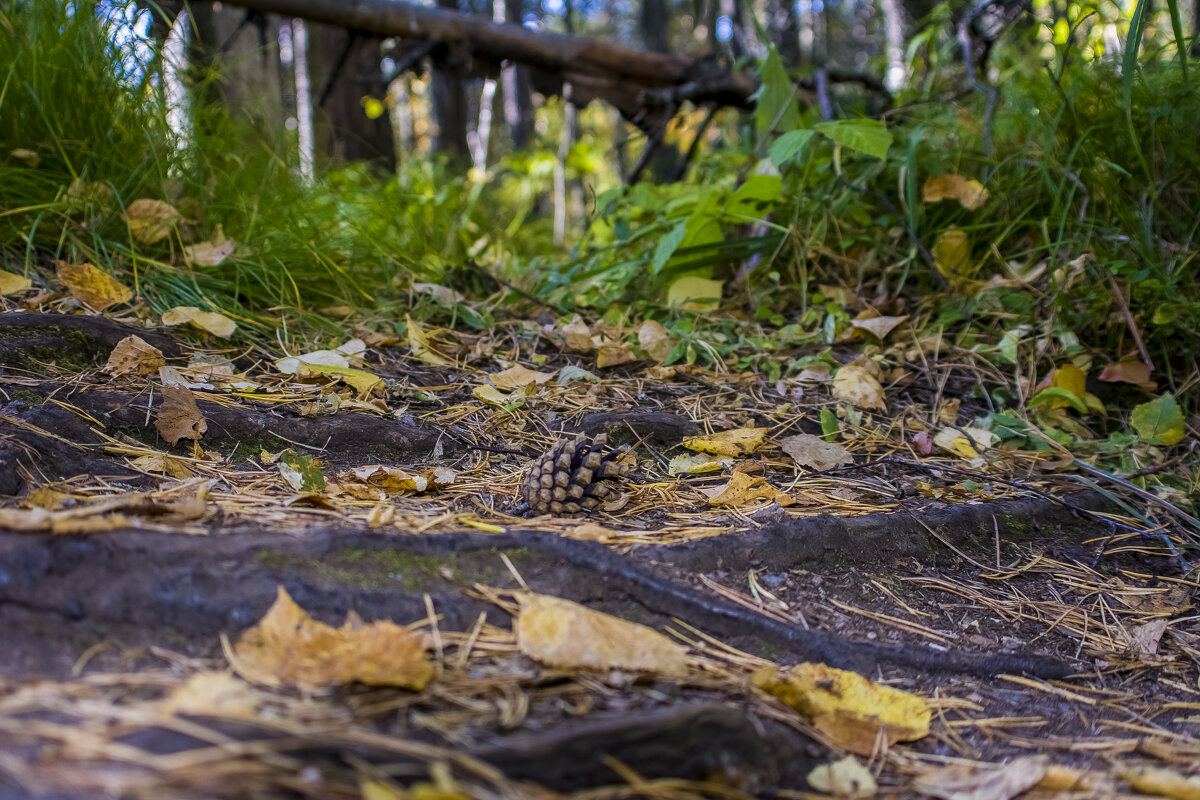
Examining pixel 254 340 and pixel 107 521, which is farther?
pixel 254 340

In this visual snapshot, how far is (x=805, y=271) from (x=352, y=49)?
2835mm

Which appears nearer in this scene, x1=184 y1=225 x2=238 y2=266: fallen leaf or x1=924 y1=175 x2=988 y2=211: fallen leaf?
x1=184 y1=225 x2=238 y2=266: fallen leaf

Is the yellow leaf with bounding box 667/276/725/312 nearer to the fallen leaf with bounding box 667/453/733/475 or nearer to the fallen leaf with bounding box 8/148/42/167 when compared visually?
the fallen leaf with bounding box 667/453/733/475

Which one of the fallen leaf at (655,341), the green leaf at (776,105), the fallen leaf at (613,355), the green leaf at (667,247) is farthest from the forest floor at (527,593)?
the green leaf at (776,105)

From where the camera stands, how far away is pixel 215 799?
645 mm

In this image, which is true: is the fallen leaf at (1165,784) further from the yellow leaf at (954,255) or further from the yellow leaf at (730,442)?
the yellow leaf at (954,255)

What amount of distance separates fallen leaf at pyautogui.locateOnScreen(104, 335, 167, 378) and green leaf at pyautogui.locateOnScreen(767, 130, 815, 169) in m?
1.83

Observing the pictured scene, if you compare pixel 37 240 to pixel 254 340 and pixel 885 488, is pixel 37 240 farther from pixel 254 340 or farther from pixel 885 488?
pixel 885 488

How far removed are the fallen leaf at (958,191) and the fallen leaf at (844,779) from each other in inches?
82.5

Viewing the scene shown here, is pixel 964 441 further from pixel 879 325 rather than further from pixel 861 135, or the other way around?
pixel 861 135

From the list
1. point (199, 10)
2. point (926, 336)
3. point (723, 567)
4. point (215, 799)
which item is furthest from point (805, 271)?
point (199, 10)

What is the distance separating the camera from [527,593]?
3.45ft

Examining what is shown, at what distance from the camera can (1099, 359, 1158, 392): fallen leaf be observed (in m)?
2.02

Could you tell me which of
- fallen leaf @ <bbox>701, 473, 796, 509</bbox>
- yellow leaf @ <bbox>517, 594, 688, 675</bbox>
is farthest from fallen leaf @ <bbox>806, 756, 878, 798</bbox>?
fallen leaf @ <bbox>701, 473, 796, 509</bbox>
